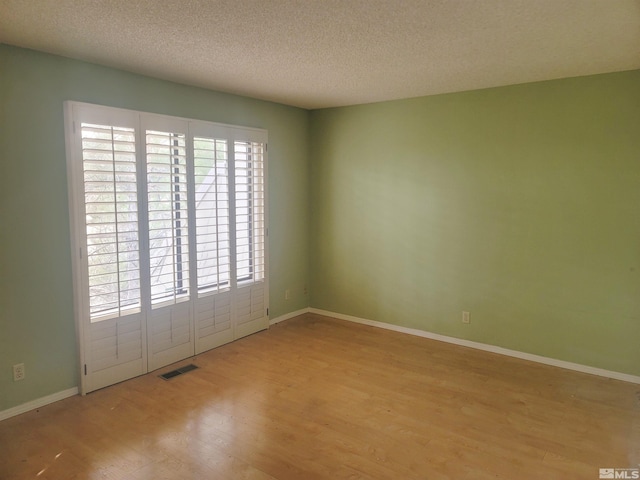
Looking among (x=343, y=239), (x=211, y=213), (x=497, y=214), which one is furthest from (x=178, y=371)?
(x=497, y=214)

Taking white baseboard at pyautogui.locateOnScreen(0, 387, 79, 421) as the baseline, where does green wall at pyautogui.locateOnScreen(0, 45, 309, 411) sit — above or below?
above

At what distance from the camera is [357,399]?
126 inches

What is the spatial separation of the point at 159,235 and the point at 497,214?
3.13 meters

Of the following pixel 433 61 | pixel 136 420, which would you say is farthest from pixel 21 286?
pixel 433 61

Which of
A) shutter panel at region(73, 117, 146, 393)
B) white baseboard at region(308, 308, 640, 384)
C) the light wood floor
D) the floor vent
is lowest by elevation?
the light wood floor

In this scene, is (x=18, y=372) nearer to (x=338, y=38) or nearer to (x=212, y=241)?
(x=212, y=241)

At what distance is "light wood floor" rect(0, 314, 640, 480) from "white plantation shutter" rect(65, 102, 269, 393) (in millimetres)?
402

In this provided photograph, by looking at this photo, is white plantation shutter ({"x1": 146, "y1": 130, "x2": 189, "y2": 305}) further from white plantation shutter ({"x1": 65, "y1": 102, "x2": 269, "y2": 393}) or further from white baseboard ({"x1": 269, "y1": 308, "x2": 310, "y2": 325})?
white baseboard ({"x1": 269, "y1": 308, "x2": 310, "y2": 325})

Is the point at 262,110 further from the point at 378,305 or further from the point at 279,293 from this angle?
the point at 378,305

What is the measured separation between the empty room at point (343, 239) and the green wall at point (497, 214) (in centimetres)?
2

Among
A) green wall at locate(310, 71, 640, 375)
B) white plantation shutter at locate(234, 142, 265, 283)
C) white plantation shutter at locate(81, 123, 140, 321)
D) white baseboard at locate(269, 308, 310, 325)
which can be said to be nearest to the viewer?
white plantation shutter at locate(81, 123, 140, 321)

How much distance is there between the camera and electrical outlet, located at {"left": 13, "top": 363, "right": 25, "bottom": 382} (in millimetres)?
2950

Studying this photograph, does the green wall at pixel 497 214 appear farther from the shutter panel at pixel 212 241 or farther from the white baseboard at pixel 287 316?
the shutter panel at pixel 212 241

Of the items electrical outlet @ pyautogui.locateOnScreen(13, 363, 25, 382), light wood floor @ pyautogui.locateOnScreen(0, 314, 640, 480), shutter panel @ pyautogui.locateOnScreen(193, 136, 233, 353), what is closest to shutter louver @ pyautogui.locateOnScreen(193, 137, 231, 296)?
shutter panel @ pyautogui.locateOnScreen(193, 136, 233, 353)
